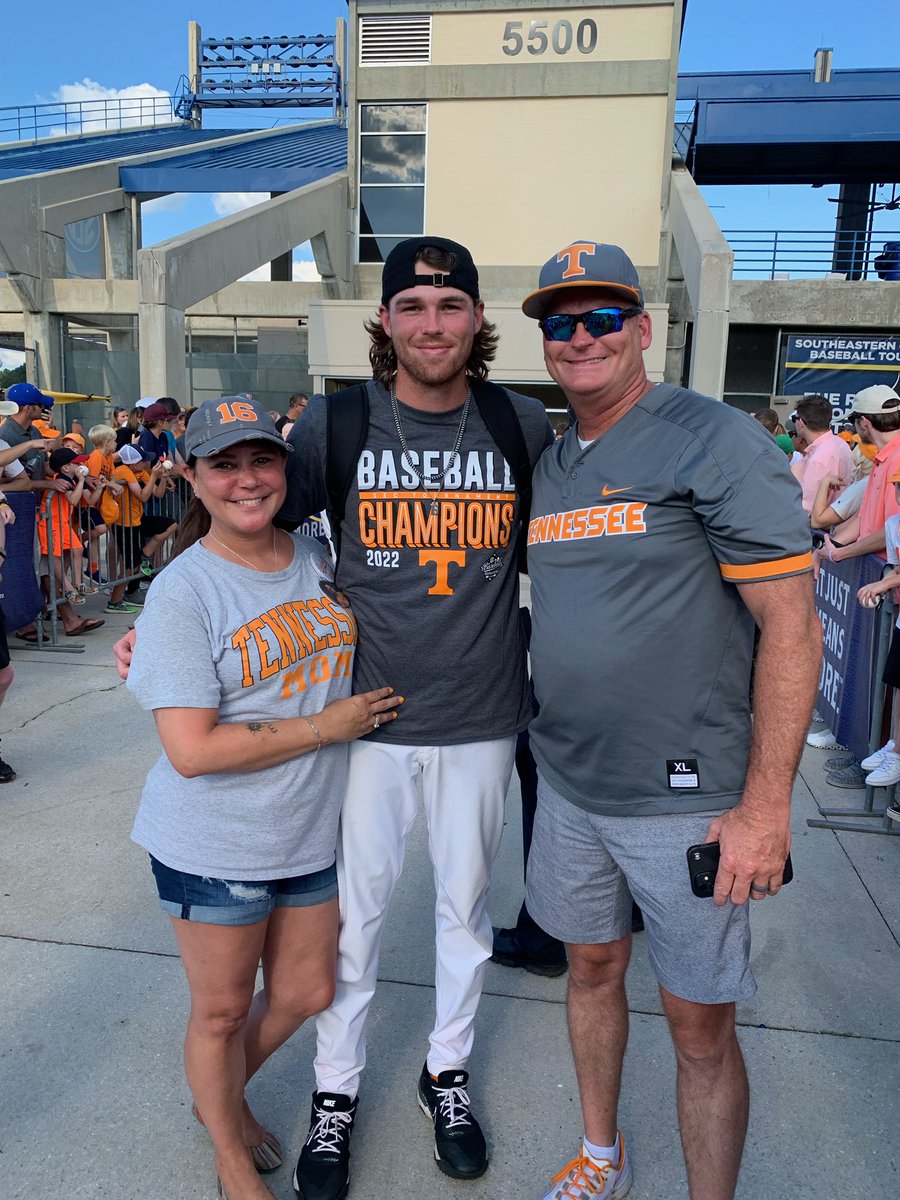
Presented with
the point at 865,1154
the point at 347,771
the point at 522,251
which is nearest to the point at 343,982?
the point at 347,771

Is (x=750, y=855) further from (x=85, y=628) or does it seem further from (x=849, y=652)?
(x=85, y=628)

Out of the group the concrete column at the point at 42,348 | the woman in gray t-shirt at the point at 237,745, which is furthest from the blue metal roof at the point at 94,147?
the woman in gray t-shirt at the point at 237,745

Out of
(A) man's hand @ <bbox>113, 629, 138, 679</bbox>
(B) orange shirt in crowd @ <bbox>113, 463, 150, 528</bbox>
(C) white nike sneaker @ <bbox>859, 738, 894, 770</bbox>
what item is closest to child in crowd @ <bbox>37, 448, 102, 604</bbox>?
(B) orange shirt in crowd @ <bbox>113, 463, 150, 528</bbox>

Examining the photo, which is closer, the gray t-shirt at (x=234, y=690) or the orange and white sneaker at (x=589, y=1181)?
the gray t-shirt at (x=234, y=690)

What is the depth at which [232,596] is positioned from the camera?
1.97 meters

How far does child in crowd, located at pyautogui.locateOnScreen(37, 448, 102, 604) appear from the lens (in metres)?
7.69

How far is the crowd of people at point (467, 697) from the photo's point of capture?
1.86 m

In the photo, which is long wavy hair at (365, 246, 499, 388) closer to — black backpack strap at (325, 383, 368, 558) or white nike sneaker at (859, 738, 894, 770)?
black backpack strap at (325, 383, 368, 558)

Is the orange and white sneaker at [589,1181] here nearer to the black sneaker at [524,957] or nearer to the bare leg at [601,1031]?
the bare leg at [601,1031]

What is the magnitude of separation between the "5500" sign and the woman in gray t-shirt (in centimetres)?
1939

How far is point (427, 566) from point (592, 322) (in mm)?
719

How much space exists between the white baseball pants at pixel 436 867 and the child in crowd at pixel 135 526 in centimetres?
752

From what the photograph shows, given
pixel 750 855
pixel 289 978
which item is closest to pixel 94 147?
pixel 289 978

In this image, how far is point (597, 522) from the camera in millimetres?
1929
